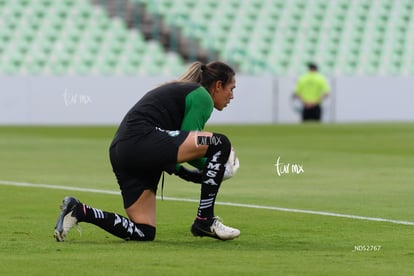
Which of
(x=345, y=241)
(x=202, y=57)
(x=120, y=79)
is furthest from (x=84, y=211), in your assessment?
(x=202, y=57)

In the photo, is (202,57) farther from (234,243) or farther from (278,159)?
(234,243)

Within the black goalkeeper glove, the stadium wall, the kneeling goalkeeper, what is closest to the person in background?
the stadium wall

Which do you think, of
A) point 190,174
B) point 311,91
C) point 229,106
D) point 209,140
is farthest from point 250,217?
point 229,106

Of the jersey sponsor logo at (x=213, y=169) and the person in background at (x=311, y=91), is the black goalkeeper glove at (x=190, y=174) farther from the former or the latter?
the person in background at (x=311, y=91)

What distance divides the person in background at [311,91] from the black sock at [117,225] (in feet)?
75.3

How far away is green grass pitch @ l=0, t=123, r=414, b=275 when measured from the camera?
24.8ft

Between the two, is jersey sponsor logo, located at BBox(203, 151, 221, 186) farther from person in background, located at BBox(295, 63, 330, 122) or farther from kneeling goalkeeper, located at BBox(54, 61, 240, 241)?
person in background, located at BBox(295, 63, 330, 122)

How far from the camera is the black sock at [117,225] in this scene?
28.8 ft

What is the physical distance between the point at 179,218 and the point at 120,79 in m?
21.9

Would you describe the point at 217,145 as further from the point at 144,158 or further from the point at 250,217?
the point at 250,217

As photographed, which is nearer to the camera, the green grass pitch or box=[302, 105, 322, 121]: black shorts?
the green grass pitch

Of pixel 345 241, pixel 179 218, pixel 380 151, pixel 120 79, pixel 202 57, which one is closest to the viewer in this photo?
pixel 345 241

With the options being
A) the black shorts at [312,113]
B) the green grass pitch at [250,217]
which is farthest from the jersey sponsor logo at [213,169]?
the black shorts at [312,113]

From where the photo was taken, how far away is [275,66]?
1394 inches
